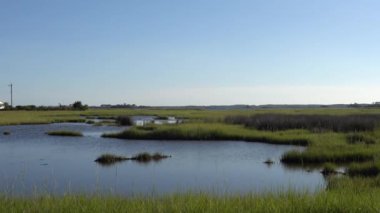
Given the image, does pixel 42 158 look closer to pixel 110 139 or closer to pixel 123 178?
pixel 123 178

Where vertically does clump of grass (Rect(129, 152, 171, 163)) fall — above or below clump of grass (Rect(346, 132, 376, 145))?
below

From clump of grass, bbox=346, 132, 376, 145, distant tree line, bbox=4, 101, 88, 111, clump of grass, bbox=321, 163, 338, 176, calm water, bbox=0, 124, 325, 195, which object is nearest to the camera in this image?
calm water, bbox=0, 124, 325, 195

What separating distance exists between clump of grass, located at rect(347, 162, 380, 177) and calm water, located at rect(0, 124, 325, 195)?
1218mm

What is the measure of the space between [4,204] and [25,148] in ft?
74.3

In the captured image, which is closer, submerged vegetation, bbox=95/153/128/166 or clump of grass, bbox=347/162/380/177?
clump of grass, bbox=347/162/380/177

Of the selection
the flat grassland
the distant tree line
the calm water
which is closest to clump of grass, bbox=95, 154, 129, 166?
→ the calm water

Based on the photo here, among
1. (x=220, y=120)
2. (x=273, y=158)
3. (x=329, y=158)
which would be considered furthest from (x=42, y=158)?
(x=220, y=120)

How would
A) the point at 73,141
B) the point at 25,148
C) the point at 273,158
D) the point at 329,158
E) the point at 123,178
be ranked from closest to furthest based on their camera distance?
the point at 123,178, the point at 329,158, the point at 273,158, the point at 25,148, the point at 73,141

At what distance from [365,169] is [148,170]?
875cm

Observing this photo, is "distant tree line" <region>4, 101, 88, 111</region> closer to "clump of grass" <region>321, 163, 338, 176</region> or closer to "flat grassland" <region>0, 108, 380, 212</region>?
"flat grassland" <region>0, 108, 380, 212</region>

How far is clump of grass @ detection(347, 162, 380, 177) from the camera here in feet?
62.0

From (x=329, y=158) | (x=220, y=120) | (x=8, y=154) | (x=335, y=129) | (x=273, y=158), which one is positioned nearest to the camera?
(x=329, y=158)

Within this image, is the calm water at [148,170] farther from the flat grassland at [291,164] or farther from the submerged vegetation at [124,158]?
the flat grassland at [291,164]

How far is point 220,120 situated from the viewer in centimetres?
5456
